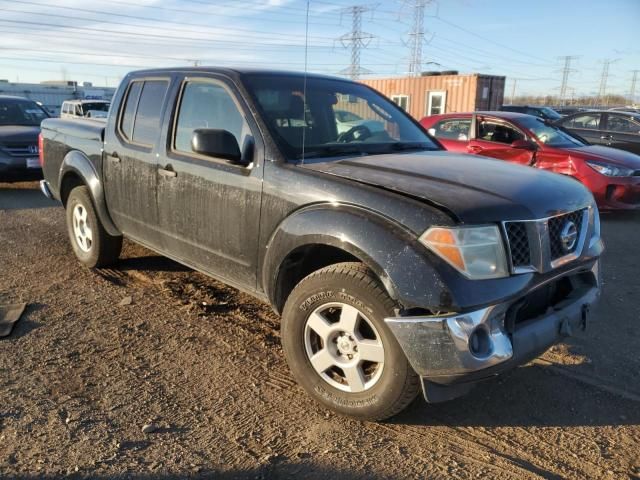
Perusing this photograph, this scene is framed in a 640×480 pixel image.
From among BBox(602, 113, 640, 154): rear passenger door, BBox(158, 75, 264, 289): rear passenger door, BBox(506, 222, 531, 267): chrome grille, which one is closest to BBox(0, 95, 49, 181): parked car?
BBox(158, 75, 264, 289): rear passenger door

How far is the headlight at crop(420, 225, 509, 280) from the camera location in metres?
2.48

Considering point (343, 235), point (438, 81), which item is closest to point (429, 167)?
point (343, 235)

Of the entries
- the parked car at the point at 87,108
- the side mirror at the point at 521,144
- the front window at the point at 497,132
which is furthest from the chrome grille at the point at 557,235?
the parked car at the point at 87,108

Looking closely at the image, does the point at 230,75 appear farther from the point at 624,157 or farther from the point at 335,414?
the point at 624,157

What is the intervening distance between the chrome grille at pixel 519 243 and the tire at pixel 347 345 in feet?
2.10

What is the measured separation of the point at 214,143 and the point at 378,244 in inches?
50.6

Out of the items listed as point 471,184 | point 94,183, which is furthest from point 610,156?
point 94,183

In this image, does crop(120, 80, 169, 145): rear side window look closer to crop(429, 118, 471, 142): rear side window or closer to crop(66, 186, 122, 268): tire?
crop(66, 186, 122, 268): tire

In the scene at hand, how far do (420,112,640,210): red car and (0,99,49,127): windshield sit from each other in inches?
309

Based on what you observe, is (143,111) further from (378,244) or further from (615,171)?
(615,171)

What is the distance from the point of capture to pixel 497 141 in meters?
8.88

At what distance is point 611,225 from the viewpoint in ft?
25.4

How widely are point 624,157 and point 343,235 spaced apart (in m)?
7.15

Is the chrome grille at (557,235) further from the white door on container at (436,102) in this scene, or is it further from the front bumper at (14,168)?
the white door on container at (436,102)
